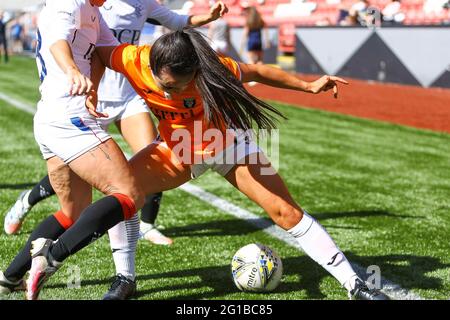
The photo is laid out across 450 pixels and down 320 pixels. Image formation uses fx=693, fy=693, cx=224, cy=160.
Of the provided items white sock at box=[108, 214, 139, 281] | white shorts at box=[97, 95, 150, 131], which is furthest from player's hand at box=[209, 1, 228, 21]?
white sock at box=[108, 214, 139, 281]

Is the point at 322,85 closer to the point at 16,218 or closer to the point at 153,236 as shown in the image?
the point at 153,236

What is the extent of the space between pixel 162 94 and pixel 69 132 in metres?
0.56

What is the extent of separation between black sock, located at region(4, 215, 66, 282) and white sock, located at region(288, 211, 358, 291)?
4.50 ft

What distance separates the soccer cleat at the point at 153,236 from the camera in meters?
5.32

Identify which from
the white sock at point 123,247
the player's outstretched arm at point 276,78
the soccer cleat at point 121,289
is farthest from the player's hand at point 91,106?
the soccer cleat at point 121,289

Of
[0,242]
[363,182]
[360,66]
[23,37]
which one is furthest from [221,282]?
[23,37]

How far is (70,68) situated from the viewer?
345cm

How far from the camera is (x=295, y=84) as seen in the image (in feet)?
13.2

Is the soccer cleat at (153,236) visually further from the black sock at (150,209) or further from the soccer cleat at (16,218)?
the soccer cleat at (16,218)

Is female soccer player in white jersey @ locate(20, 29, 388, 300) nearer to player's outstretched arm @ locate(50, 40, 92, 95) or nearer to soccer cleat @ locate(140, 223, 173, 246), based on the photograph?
player's outstretched arm @ locate(50, 40, 92, 95)

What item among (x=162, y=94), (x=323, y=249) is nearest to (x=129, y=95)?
(x=162, y=94)

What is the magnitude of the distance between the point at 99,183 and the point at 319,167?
5387 mm

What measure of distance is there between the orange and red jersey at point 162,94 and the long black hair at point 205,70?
0.35 feet

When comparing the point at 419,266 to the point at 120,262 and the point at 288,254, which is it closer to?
the point at 288,254
